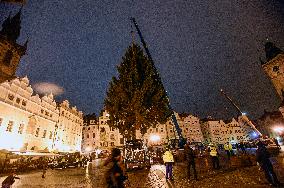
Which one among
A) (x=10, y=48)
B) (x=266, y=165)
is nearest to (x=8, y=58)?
(x=10, y=48)

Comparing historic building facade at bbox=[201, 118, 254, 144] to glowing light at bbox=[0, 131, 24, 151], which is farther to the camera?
A: historic building facade at bbox=[201, 118, 254, 144]

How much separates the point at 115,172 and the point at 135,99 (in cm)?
2198

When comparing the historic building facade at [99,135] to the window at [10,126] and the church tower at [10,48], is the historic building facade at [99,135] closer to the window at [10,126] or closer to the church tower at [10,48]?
the window at [10,126]

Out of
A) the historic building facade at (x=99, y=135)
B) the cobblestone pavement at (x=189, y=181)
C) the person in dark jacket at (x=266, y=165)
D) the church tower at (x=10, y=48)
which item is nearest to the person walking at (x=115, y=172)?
the cobblestone pavement at (x=189, y=181)

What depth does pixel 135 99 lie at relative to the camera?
27766 millimetres

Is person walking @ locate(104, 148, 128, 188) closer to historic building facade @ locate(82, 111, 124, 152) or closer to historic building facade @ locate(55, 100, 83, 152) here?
historic building facade @ locate(55, 100, 83, 152)

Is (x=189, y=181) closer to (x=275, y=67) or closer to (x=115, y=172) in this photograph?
(x=115, y=172)

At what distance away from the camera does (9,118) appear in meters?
37.8

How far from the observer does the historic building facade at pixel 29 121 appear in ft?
122

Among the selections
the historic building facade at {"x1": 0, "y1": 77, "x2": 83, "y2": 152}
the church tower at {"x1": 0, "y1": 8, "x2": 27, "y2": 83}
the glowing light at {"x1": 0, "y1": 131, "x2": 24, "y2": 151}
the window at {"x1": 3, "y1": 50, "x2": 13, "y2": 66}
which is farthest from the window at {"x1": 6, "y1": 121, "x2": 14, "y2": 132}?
the window at {"x1": 3, "y1": 50, "x2": 13, "y2": 66}

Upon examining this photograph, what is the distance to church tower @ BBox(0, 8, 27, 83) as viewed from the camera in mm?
24234

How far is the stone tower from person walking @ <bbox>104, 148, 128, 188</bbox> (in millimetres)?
48088

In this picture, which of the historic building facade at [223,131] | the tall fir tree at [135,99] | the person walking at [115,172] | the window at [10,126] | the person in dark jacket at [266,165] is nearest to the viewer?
the person walking at [115,172]

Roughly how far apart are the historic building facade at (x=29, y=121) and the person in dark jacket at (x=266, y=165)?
40.4 metres
